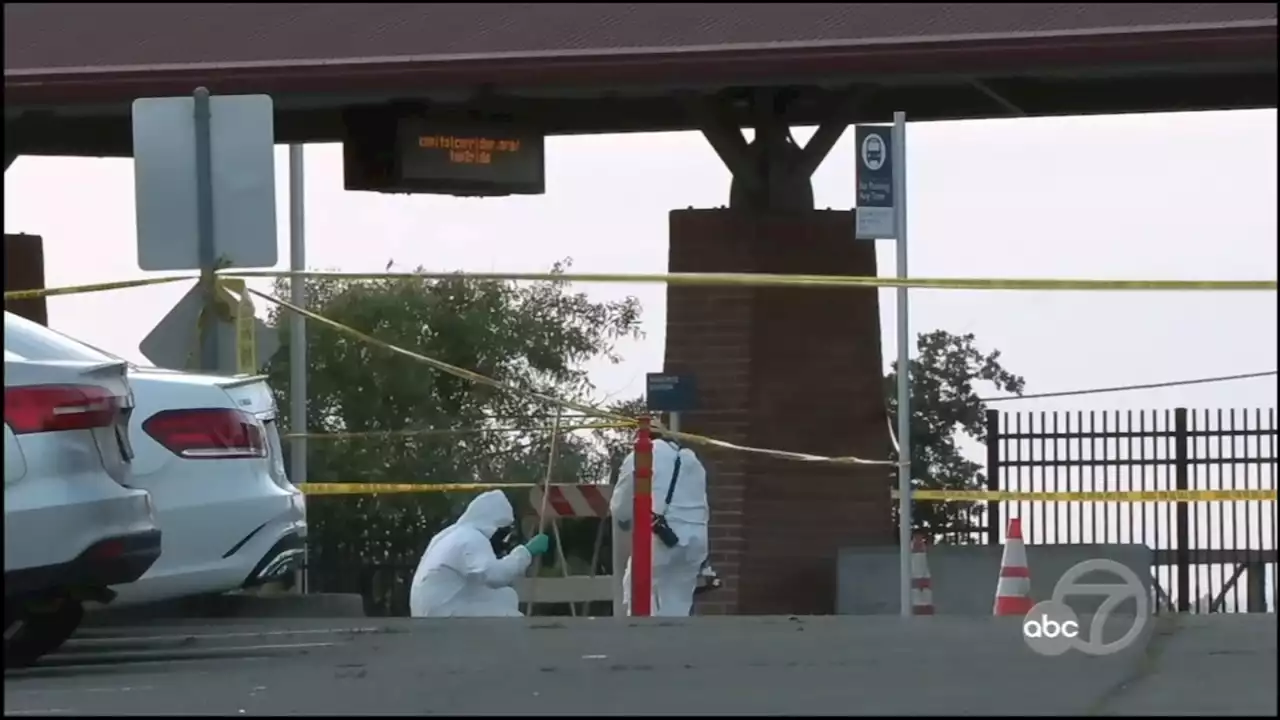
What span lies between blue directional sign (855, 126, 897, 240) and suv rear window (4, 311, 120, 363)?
20.9ft

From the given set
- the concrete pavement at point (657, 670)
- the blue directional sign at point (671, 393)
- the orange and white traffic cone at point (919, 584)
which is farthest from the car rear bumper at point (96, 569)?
the blue directional sign at point (671, 393)

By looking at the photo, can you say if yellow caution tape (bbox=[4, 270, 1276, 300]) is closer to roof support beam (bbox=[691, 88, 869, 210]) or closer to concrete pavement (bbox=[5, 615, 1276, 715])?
concrete pavement (bbox=[5, 615, 1276, 715])

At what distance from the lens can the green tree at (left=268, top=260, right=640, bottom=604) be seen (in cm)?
2734

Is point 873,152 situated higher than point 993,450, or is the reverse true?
point 873,152

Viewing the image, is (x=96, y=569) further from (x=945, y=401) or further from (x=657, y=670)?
(x=945, y=401)

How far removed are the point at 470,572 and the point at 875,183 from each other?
3.25 m

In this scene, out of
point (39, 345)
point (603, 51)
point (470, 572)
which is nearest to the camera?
point (39, 345)

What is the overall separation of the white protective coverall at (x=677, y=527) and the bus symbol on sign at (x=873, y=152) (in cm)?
194

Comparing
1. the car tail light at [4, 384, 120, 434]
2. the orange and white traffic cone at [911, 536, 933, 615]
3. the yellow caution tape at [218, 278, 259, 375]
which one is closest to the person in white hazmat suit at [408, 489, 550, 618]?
the yellow caution tape at [218, 278, 259, 375]

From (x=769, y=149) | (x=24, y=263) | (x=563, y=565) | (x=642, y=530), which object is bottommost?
(x=563, y=565)

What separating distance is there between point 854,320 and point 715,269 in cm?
108

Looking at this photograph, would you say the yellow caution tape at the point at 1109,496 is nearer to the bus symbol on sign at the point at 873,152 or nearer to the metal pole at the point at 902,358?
the metal pole at the point at 902,358

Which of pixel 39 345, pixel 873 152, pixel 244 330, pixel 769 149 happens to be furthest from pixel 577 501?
pixel 39 345

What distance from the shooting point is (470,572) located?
13625mm
